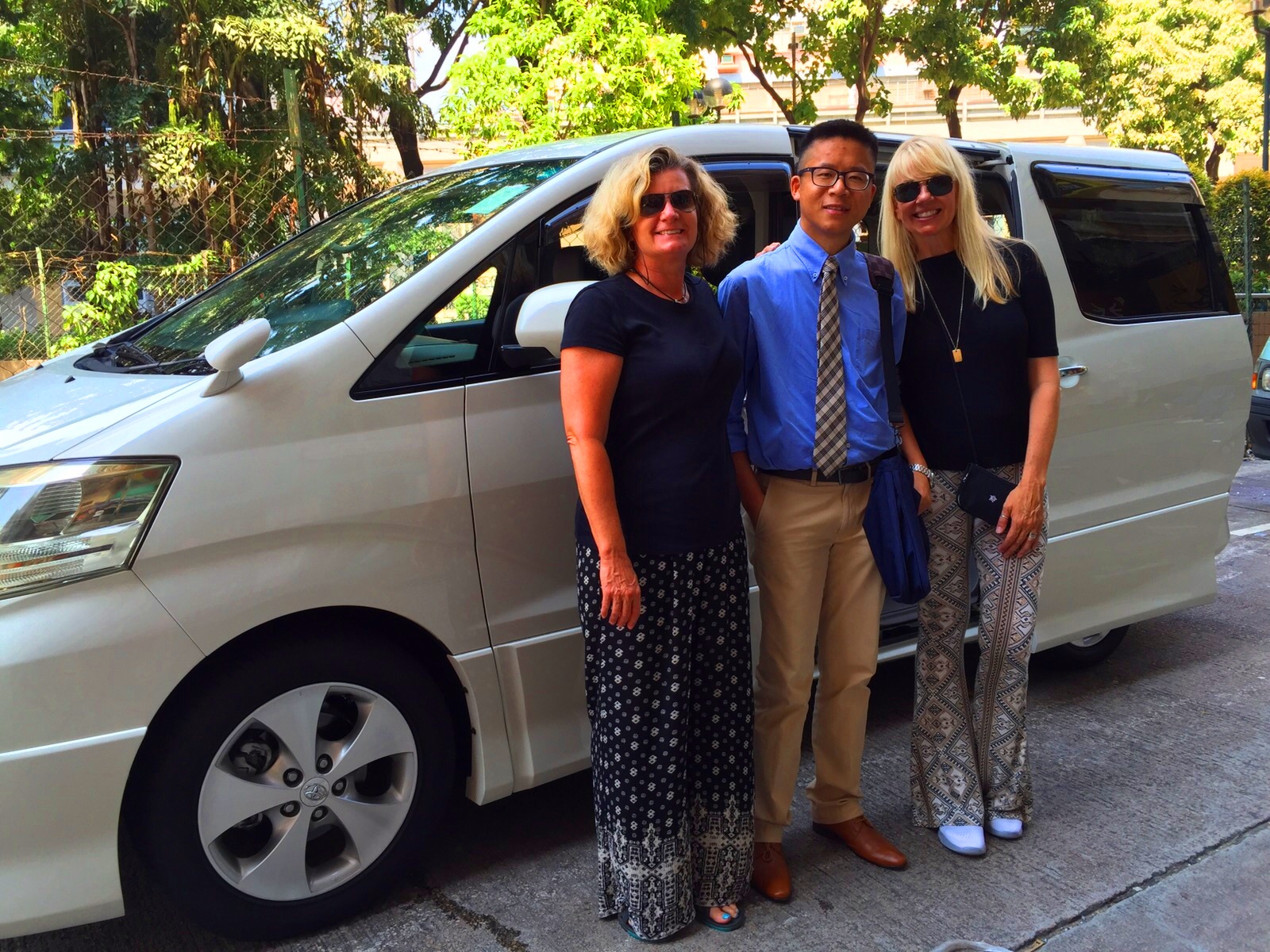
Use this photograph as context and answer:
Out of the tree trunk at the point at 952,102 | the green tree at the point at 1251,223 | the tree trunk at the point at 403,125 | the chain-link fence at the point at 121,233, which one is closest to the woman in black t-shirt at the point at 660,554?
the chain-link fence at the point at 121,233

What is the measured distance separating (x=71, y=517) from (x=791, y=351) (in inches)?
64.7

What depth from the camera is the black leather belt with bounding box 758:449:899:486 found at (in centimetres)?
286

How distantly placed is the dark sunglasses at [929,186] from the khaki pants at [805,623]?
2.57 ft

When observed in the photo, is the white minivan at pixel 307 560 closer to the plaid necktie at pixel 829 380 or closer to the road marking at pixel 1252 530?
the plaid necktie at pixel 829 380

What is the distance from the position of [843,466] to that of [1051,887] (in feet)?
4.09

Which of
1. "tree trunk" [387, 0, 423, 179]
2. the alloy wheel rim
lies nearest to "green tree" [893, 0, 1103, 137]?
"tree trunk" [387, 0, 423, 179]

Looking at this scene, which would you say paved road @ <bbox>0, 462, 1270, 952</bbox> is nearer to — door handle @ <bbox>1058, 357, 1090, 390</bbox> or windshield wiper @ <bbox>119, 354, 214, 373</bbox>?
door handle @ <bbox>1058, 357, 1090, 390</bbox>

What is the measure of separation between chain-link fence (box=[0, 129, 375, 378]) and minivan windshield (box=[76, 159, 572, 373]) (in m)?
3.15

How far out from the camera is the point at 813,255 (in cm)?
285

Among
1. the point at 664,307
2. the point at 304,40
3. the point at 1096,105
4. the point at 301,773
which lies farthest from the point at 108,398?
the point at 1096,105

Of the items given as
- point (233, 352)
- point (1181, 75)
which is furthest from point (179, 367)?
point (1181, 75)

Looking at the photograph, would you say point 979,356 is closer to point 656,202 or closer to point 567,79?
point 656,202

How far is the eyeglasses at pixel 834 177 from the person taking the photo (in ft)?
9.15

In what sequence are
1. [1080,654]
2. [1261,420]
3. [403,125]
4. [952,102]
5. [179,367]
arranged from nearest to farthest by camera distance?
[179,367], [1080,654], [1261,420], [403,125], [952,102]
